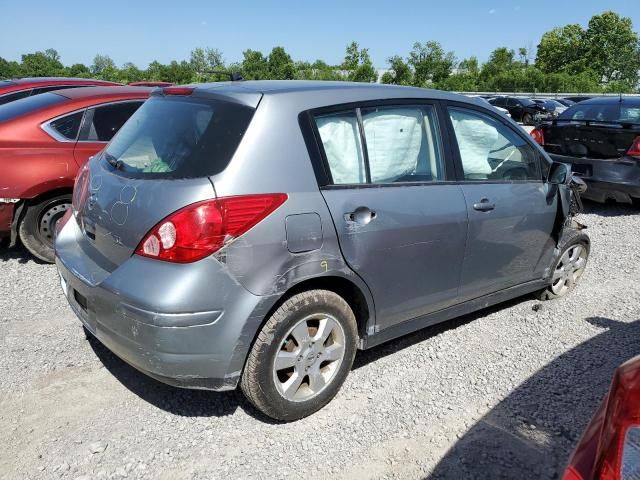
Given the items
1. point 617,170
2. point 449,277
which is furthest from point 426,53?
point 449,277

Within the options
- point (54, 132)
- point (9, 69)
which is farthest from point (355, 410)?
point (9, 69)

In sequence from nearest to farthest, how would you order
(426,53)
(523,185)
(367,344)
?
(367,344)
(523,185)
(426,53)

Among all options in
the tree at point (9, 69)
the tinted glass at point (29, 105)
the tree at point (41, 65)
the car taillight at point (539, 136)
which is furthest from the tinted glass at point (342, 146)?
the tree at point (9, 69)

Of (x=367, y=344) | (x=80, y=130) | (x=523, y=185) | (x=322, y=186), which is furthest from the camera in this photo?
(x=80, y=130)

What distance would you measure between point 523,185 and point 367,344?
1.67 m

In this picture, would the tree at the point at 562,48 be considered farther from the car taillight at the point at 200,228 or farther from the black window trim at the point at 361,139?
the car taillight at the point at 200,228

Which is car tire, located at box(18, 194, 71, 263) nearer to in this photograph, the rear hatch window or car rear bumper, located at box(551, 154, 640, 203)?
the rear hatch window

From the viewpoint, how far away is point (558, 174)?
4.12 meters

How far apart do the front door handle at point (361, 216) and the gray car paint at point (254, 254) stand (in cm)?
3

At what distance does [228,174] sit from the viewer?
262 cm

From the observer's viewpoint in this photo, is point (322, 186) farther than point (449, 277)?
No

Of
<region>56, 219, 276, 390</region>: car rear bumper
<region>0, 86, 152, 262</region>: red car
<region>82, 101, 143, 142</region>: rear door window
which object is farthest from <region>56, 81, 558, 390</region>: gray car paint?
<region>82, 101, 143, 142</region>: rear door window

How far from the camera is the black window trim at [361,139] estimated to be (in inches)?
114

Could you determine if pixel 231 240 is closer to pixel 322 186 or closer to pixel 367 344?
pixel 322 186
